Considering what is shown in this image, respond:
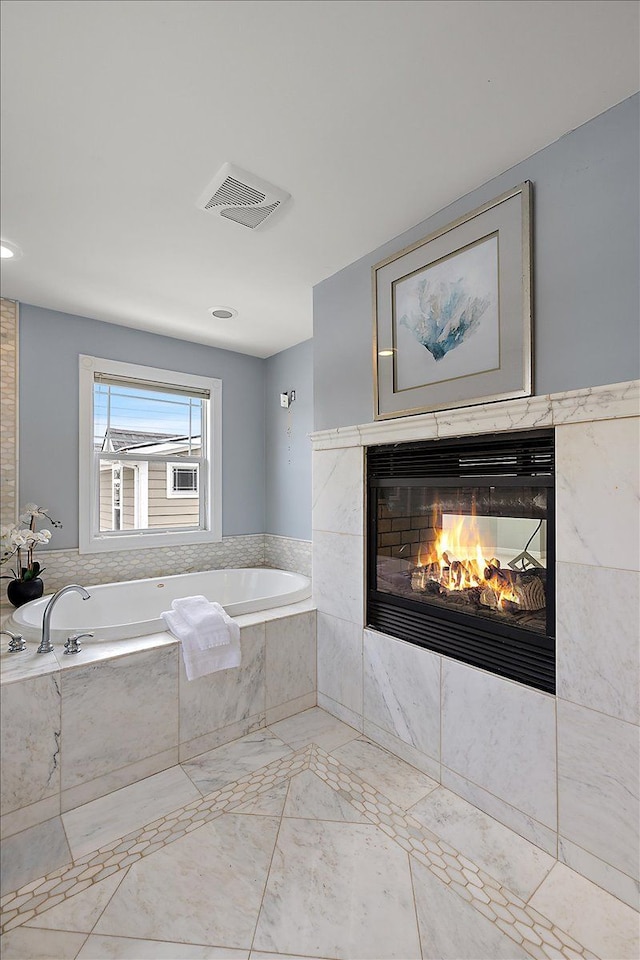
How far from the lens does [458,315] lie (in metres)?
1.97

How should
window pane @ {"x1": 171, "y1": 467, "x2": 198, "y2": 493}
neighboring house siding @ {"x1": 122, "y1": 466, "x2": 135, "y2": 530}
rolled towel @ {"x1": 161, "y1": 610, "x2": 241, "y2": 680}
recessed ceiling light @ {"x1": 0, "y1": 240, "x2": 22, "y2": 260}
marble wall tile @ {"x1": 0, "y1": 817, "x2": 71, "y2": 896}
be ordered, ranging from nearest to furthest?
1. marble wall tile @ {"x1": 0, "y1": 817, "x2": 71, "y2": 896}
2. rolled towel @ {"x1": 161, "y1": 610, "x2": 241, "y2": 680}
3. recessed ceiling light @ {"x1": 0, "y1": 240, "x2": 22, "y2": 260}
4. neighboring house siding @ {"x1": 122, "y1": 466, "x2": 135, "y2": 530}
5. window pane @ {"x1": 171, "y1": 467, "x2": 198, "y2": 493}

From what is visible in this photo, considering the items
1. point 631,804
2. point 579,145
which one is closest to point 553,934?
point 631,804

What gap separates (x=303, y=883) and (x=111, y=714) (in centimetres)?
99

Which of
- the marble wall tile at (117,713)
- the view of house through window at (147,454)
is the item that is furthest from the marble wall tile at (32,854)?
the view of house through window at (147,454)

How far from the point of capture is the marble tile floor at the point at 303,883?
51.8 inches

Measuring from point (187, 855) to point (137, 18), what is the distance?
99.1 inches

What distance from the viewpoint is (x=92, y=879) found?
1527mm

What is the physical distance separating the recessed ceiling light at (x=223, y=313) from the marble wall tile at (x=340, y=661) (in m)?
2.04

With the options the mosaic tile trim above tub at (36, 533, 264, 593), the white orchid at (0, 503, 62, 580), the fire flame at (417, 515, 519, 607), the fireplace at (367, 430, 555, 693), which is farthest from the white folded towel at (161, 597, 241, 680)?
the mosaic tile trim above tub at (36, 533, 264, 593)

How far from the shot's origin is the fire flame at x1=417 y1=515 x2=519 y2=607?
1914 millimetres

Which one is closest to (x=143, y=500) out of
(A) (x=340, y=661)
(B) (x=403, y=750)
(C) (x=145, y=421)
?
(C) (x=145, y=421)

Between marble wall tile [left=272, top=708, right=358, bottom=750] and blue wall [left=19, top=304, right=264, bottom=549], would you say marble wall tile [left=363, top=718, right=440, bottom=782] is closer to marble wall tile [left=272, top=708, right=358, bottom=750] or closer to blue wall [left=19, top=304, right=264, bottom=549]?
marble wall tile [left=272, top=708, right=358, bottom=750]

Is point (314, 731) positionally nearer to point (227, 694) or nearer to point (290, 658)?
point (290, 658)

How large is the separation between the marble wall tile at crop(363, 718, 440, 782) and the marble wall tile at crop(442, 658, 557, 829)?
10cm
